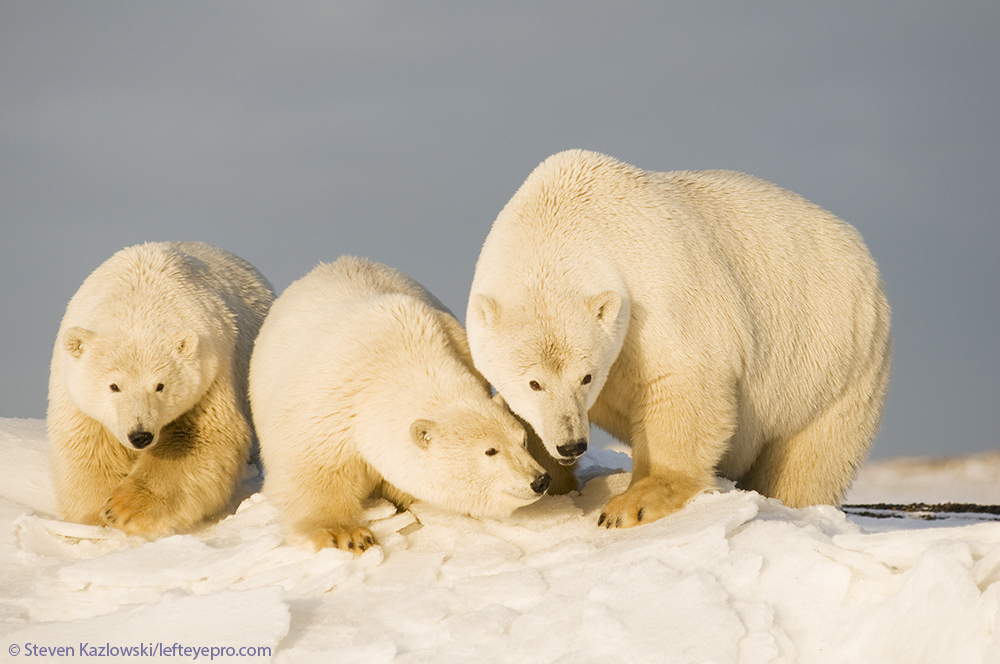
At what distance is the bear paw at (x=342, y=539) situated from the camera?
5281 mm

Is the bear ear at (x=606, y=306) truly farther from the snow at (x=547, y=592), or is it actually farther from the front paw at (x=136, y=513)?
the front paw at (x=136, y=513)

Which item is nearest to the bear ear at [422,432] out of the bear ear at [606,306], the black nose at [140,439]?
the bear ear at [606,306]

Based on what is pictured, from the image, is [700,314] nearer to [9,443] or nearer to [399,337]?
[399,337]

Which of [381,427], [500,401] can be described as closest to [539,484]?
[500,401]

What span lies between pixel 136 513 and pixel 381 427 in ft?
6.31

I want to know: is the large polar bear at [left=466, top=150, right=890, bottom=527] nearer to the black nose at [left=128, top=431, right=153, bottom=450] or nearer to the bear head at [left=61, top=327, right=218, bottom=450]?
the bear head at [left=61, top=327, right=218, bottom=450]

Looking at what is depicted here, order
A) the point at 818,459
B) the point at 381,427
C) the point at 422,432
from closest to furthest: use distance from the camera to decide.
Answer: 1. the point at 422,432
2. the point at 381,427
3. the point at 818,459

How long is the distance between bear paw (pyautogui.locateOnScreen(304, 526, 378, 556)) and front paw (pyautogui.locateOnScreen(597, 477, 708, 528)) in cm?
137

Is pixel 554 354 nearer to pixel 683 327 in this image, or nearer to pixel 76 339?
pixel 683 327

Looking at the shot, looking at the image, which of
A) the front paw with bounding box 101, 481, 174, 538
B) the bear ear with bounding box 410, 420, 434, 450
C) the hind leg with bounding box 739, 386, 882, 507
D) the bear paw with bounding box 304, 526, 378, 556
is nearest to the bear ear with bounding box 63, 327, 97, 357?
the front paw with bounding box 101, 481, 174, 538

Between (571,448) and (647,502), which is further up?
(571,448)

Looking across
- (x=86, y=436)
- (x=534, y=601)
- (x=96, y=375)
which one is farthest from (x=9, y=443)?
(x=534, y=601)

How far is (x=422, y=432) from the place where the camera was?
5391 mm

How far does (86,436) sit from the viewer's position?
22.1 feet
